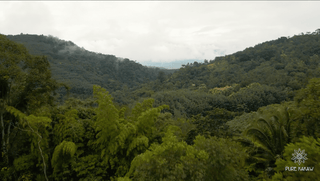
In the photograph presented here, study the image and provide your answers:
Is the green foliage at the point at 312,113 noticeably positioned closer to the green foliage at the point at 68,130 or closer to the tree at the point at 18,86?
the green foliage at the point at 68,130

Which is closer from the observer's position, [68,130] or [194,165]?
[194,165]

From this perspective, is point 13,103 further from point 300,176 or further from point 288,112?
point 288,112

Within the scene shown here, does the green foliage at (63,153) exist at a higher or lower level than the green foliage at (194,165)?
lower

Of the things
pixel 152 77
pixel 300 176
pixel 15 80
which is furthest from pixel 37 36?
pixel 300 176

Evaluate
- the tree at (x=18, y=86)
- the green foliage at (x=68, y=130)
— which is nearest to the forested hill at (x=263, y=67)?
the green foliage at (x=68, y=130)

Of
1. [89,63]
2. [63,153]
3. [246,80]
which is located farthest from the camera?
[89,63]

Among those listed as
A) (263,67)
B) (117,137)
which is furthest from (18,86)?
(263,67)

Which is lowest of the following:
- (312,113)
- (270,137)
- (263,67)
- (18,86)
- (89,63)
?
(270,137)

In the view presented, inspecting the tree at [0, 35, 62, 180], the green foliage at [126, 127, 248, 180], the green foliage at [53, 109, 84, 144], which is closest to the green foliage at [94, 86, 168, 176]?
the green foliage at [53, 109, 84, 144]

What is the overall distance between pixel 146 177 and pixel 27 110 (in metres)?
4.74

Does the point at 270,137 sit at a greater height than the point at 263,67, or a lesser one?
lesser

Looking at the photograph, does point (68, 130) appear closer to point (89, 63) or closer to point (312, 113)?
point (312, 113)

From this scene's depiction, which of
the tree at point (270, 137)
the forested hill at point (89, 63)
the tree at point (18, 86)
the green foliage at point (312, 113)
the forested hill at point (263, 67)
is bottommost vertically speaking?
the tree at point (270, 137)

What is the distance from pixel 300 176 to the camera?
2439 mm
